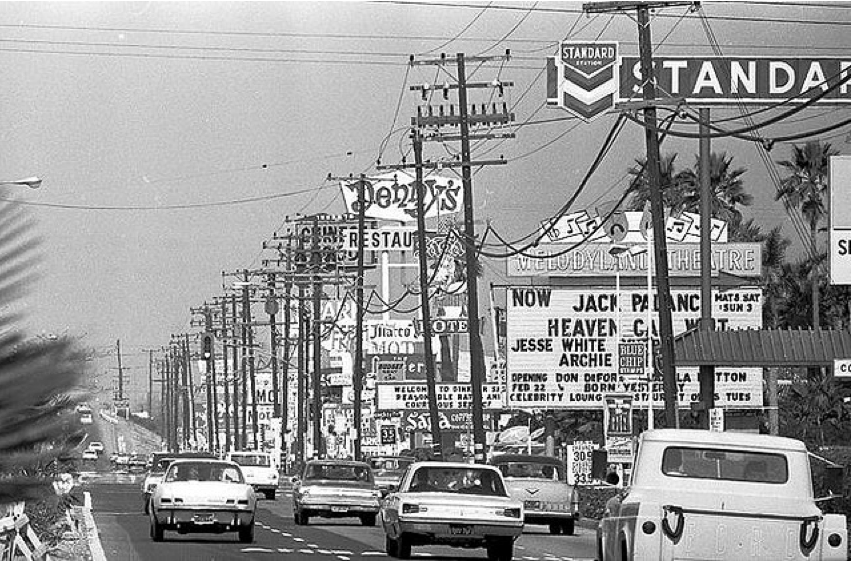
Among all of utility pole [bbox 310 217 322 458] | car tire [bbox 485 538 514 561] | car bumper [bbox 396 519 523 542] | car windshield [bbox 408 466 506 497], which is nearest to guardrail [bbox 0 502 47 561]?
car bumper [bbox 396 519 523 542]

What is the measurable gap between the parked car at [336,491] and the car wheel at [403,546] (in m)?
13.1

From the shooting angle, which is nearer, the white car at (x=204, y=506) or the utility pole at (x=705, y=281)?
the white car at (x=204, y=506)

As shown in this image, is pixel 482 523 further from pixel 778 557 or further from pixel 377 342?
pixel 377 342

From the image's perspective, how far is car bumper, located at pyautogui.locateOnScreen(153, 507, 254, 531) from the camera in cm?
3325

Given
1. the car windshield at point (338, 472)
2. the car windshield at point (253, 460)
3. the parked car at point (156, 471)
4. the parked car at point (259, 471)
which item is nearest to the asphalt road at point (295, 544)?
the car windshield at point (338, 472)

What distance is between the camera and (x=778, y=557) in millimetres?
16797

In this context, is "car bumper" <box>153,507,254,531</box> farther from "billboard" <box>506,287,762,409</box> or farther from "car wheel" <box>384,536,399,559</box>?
"billboard" <box>506,287,762,409</box>

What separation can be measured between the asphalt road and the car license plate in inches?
83.2

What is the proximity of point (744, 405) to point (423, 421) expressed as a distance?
125ft

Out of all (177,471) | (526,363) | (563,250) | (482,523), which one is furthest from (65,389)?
(563,250)

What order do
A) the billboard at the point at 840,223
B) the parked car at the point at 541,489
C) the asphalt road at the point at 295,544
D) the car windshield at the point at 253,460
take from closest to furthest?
the asphalt road at the point at 295,544, the parked car at the point at 541,489, the billboard at the point at 840,223, the car windshield at the point at 253,460

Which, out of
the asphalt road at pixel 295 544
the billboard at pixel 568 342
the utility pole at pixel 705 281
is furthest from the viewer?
the billboard at pixel 568 342

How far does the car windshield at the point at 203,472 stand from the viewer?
3412 cm

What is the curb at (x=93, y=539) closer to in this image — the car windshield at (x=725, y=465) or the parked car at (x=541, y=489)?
the parked car at (x=541, y=489)
